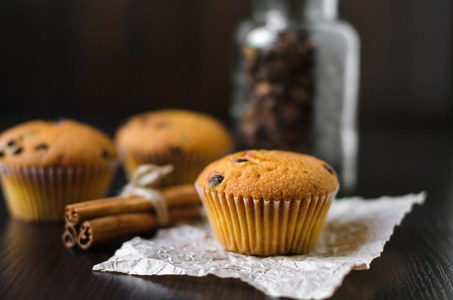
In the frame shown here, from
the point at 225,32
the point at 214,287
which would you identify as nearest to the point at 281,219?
the point at 214,287

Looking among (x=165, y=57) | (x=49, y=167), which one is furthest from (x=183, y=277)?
(x=165, y=57)

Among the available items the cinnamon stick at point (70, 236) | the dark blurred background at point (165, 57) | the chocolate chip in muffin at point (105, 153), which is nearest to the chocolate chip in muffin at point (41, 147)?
the chocolate chip in muffin at point (105, 153)

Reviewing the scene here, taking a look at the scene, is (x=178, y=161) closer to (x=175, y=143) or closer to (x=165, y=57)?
(x=175, y=143)

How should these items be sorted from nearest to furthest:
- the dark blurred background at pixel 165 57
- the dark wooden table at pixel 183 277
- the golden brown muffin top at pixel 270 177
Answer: the dark wooden table at pixel 183 277 → the golden brown muffin top at pixel 270 177 → the dark blurred background at pixel 165 57

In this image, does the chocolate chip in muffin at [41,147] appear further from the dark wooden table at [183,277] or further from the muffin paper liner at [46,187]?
the dark wooden table at [183,277]

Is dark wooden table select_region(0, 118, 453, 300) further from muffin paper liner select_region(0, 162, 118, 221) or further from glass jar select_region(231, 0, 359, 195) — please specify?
glass jar select_region(231, 0, 359, 195)

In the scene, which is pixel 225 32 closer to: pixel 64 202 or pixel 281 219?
pixel 64 202
